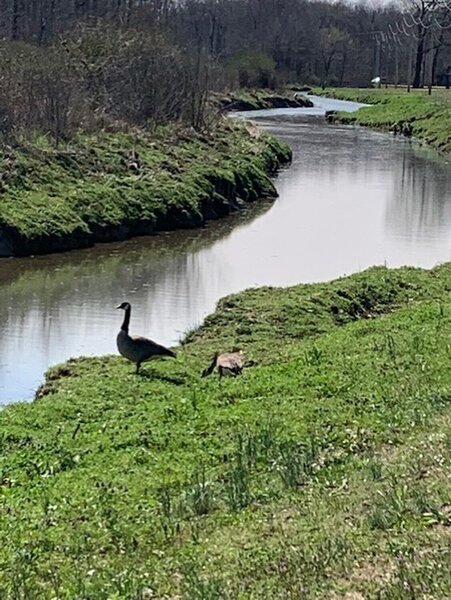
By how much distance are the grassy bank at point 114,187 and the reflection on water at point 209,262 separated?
25.7 inches

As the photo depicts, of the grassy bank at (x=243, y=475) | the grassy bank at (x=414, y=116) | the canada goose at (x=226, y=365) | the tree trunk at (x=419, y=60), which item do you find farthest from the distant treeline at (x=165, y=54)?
the grassy bank at (x=243, y=475)

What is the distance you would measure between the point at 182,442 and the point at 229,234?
715 inches

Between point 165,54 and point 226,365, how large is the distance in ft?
94.9

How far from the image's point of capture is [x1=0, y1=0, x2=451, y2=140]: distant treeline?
31516mm

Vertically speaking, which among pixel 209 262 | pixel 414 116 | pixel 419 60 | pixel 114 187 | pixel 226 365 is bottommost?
pixel 209 262

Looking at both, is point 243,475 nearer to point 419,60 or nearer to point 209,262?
point 209,262

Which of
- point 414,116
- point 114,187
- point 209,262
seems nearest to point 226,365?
point 209,262

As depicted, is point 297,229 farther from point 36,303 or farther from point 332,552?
point 332,552

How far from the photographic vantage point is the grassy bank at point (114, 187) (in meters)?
24.6

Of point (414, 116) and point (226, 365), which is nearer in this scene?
point (226, 365)

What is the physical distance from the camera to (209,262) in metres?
23.7

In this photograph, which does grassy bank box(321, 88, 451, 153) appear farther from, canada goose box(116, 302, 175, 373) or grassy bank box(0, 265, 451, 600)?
grassy bank box(0, 265, 451, 600)

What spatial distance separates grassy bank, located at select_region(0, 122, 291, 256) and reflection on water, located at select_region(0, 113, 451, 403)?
65 cm

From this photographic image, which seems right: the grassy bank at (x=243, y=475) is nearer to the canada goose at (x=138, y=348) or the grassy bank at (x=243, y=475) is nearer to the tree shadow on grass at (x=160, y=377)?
the tree shadow on grass at (x=160, y=377)
